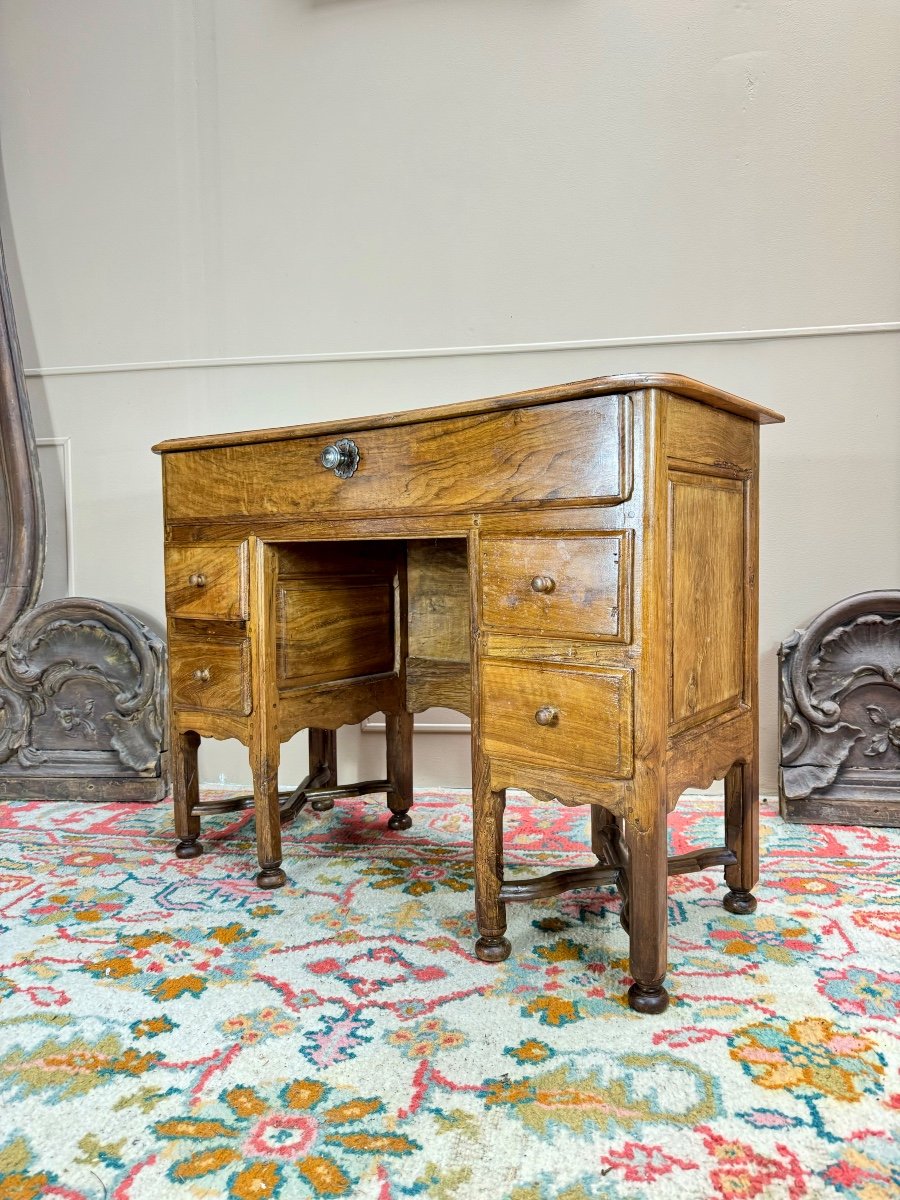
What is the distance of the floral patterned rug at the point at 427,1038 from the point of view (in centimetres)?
109

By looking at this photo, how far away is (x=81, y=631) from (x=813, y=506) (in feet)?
8.03

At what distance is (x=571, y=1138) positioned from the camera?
113 centimetres

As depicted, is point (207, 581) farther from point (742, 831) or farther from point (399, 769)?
point (742, 831)

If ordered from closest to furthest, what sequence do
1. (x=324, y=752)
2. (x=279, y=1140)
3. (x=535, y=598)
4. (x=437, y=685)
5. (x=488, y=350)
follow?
(x=279, y=1140) → (x=535, y=598) → (x=437, y=685) → (x=324, y=752) → (x=488, y=350)

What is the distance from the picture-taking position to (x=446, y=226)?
2783 millimetres

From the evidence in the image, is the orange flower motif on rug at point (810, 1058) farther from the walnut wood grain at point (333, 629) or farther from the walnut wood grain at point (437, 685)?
the walnut wood grain at point (333, 629)

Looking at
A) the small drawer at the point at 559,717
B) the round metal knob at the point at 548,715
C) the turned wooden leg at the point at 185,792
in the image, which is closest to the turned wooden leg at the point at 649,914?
the small drawer at the point at 559,717

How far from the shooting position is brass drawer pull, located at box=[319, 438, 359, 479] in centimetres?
184

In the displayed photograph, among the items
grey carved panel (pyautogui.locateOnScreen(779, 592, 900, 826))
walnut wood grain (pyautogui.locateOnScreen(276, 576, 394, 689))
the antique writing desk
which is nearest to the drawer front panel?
the antique writing desk

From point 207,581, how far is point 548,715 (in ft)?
3.38

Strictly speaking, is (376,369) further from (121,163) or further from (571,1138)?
(571,1138)

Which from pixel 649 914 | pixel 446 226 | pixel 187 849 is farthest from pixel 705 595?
pixel 446 226

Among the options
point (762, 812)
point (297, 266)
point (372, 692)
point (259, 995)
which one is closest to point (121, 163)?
point (297, 266)

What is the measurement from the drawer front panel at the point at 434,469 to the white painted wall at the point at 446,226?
0.89 meters
